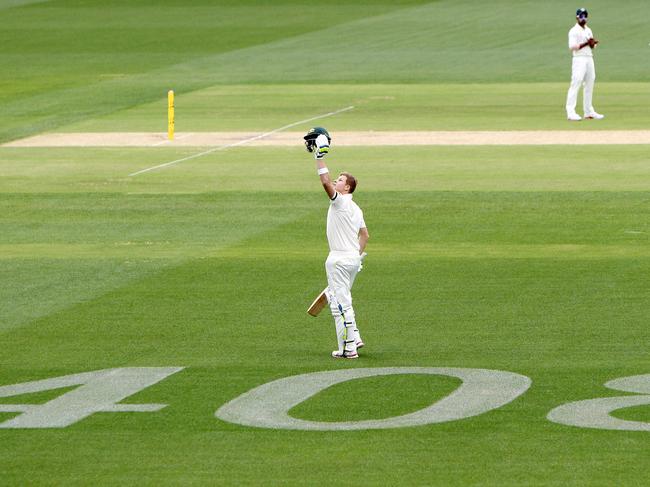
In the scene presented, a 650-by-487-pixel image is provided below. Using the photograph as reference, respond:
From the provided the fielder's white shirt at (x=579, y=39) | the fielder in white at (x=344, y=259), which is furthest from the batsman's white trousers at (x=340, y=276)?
the fielder's white shirt at (x=579, y=39)

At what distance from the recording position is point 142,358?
16656mm

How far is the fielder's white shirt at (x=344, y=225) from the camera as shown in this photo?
16.5 meters

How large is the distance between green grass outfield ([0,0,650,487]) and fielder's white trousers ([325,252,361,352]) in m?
0.29

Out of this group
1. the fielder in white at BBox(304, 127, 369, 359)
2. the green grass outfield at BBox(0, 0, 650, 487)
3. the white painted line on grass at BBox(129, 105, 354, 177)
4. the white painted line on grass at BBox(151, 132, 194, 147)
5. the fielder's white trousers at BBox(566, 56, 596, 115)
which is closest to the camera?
the green grass outfield at BBox(0, 0, 650, 487)

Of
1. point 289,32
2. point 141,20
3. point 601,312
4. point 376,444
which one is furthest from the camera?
point 141,20

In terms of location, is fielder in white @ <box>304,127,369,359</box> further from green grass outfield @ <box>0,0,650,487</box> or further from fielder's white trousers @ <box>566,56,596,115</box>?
fielder's white trousers @ <box>566,56,596,115</box>

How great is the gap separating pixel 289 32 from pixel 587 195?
1663 inches

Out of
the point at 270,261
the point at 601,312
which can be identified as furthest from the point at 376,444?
the point at 270,261

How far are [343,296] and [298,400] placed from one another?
199 cm

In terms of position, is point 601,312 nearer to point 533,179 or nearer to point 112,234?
point 112,234

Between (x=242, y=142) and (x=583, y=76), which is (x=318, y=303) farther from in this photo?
(x=583, y=76)

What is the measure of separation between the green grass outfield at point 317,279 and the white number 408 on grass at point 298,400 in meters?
0.17

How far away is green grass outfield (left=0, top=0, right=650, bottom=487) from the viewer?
13039 millimetres

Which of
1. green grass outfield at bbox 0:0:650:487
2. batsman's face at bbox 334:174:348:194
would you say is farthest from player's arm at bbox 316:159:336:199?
green grass outfield at bbox 0:0:650:487
